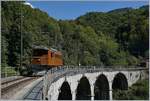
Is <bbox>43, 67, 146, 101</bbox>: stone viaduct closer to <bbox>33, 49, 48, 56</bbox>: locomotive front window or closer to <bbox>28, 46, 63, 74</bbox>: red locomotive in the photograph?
<bbox>28, 46, 63, 74</bbox>: red locomotive

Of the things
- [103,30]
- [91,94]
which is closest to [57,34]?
[91,94]

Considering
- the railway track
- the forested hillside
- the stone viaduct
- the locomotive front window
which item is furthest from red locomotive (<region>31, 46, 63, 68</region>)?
the railway track

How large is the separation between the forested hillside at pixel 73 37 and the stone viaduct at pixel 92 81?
14.5 feet

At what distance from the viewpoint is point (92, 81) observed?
5534 cm

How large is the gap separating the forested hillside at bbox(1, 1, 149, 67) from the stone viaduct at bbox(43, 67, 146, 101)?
14.5 ft

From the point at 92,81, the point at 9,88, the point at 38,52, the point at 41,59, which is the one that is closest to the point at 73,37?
the point at 92,81

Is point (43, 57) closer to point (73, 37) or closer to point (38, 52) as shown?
point (38, 52)

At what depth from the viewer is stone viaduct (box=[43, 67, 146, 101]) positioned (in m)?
38.6

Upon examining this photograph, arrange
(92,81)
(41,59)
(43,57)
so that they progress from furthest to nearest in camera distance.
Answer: (92,81) → (41,59) → (43,57)

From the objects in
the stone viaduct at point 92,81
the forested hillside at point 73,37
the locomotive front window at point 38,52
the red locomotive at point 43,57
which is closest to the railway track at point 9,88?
the stone viaduct at point 92,81

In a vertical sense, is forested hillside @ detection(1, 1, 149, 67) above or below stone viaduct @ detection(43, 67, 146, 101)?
above

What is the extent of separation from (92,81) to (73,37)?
56.1 metres

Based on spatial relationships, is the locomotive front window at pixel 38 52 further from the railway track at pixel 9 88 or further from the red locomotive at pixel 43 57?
the railway track at pixel 9 88

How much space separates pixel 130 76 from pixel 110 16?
90256 millimetres
